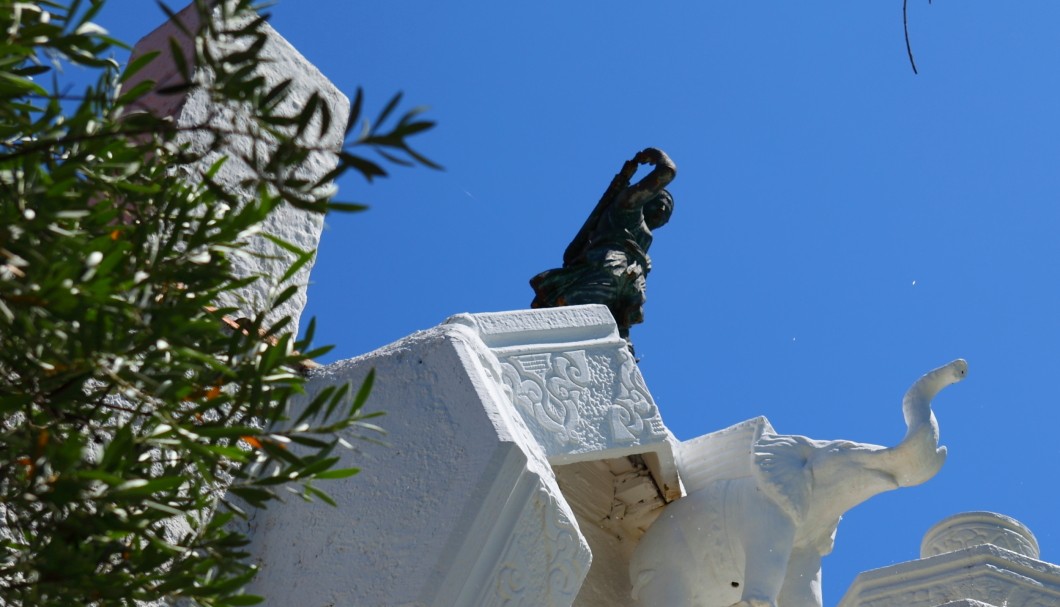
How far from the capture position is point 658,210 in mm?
5715

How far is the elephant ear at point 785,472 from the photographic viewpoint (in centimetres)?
478

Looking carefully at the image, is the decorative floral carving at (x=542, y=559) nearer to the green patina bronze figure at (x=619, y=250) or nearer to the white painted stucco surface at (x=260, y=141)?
the white painted stucco surface at (x=260, y=141)

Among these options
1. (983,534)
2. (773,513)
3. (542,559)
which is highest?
(983,534)

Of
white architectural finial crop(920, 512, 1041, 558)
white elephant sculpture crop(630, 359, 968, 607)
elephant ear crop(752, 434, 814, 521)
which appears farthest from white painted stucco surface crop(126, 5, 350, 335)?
white architectural finial crop(920, 512, 1041, 558)

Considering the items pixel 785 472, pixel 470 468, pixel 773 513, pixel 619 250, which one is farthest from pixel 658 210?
pixel 470 468

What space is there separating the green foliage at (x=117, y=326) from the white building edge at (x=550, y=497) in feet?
3.87

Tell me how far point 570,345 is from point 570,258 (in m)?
1.27

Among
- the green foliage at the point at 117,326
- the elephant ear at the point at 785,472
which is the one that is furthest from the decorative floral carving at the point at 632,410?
the green foliage at the point at 117,326

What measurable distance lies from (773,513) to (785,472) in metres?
0.14

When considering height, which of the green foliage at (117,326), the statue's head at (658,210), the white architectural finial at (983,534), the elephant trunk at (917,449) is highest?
the statue's head at (658,210)

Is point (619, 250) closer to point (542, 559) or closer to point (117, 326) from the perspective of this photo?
point (542, 559)

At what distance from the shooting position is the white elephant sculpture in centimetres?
478

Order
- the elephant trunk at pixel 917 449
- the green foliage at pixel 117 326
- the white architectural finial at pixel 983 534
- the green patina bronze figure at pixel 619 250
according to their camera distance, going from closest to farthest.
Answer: the green foliage at pixel 117 326
the elephant trunk at pixel 917 449
the green patina bronze figure at pixel 619 250
the white architectural finial at pixel 983 534

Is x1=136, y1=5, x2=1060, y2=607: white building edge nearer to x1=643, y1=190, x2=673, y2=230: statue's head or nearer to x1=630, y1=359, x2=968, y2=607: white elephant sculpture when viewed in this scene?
x1=630, y1=359, x2=968, y2=607: white elephant sculpture
